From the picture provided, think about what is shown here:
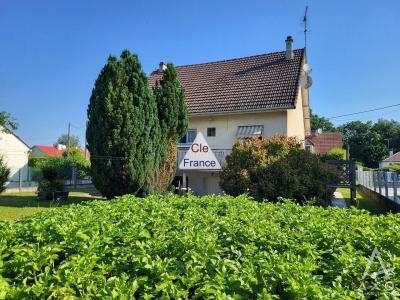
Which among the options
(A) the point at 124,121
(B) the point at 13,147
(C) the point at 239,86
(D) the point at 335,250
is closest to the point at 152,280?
(D) the point at 335,250

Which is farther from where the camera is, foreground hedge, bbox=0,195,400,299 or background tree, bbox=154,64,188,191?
background tree, bbox=154,64,188,191

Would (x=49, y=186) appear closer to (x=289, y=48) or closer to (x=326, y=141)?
(x=289, y=48)

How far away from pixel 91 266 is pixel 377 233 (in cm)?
254

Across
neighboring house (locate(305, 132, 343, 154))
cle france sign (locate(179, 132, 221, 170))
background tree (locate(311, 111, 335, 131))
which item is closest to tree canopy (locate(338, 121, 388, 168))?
background tree (locate(311, 111, 335, 131))

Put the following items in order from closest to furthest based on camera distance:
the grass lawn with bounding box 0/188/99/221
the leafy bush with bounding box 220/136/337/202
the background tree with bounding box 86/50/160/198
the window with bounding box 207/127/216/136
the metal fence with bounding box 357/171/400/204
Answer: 1. the grass lawn with bounding box 0/188/99/221
2. the leafy bush with bounding box 220/136/337/202
3. the metal fence with bounding box 357/171/400/204
4. the background tree with bounding box 86/50/160/198
5. the window with bounding box 207/127/216/136

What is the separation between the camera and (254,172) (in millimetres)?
12461

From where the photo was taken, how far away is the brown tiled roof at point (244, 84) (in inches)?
786

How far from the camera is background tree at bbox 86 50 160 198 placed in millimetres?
13445

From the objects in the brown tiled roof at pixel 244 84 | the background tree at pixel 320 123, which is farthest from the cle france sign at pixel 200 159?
the background tree at pixel 320 123

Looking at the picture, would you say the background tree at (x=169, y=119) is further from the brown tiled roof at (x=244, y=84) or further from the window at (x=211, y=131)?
the window at (x=211, y=131)

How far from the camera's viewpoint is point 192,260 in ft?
7.71

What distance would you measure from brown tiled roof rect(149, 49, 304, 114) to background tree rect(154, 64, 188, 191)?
4222mm

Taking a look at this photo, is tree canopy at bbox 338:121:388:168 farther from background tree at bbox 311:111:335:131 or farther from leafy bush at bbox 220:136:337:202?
leafy bush at bbox 220:136:337:202

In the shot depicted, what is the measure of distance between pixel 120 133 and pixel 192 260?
38.6 feet
